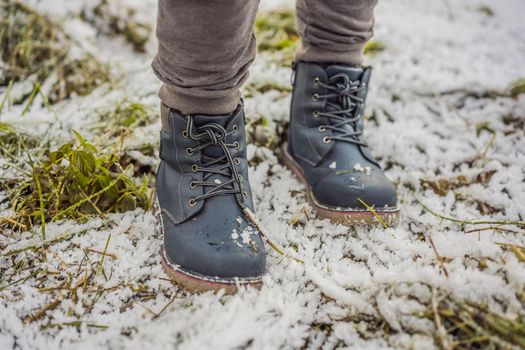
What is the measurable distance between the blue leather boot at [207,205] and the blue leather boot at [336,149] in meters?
0.32

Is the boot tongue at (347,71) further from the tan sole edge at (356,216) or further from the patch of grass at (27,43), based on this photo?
the patch of grass at (27,43)

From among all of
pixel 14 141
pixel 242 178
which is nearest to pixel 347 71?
pixel 242 178

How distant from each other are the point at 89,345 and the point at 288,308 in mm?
483

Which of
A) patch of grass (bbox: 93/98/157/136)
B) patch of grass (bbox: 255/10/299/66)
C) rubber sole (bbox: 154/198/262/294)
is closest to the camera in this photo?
rubber sole (bbox: 154/198/262/294)

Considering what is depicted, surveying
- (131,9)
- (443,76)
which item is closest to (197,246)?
(443,76)

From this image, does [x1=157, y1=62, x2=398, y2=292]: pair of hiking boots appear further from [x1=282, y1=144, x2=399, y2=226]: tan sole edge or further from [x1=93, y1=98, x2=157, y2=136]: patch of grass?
[x1=93, y1=98, x2=157, y2=136]: patch of grass

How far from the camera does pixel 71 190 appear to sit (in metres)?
1.37

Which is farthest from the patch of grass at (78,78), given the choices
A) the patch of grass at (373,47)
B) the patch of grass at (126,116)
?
the patch of grass at (373,47)

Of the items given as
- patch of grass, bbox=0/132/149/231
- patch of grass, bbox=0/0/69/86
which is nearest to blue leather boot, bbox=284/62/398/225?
patch of grass, bbox=0/132/149/231

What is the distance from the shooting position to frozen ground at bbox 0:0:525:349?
1.01 meters

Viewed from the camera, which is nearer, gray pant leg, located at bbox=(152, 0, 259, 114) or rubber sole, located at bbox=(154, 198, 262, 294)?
gray pant leg, located at bbox=(152, 0, 259, 114)

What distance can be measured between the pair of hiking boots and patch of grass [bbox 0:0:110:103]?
3.45 ft

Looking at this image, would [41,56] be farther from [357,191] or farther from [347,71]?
[357,191]

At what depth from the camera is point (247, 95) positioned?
6.50ft
